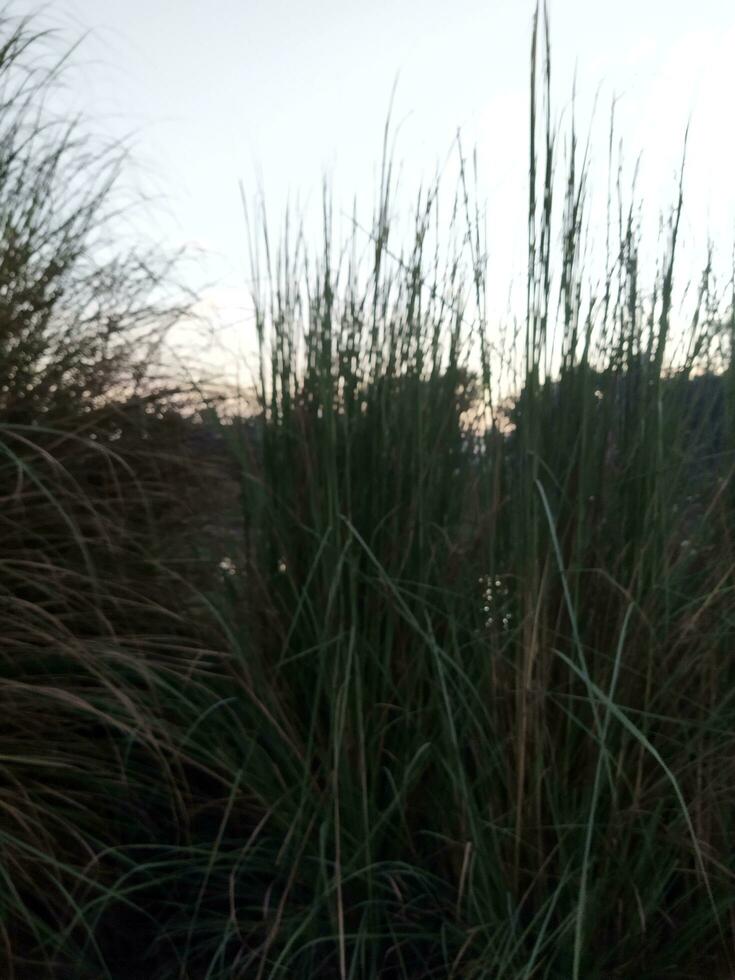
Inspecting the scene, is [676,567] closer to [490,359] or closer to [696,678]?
[696,678]

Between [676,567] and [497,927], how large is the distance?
0.54 meters

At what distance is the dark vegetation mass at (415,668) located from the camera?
58.2 inches

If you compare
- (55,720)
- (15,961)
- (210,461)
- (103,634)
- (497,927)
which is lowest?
(15,961)

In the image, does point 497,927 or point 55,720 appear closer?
point 497,927

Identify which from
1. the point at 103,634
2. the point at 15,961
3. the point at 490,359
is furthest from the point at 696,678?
the point at 15,961

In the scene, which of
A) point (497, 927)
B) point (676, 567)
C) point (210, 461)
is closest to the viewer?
point (497, 927)

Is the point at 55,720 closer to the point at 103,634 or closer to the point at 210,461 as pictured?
the point at 103,634

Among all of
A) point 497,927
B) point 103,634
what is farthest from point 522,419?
point 103,634

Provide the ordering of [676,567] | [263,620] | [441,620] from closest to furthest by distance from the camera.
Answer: [676,567]
[441,620]
[263,620]

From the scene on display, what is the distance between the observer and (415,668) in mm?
1642

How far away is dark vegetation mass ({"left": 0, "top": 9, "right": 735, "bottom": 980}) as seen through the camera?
58.2 inches

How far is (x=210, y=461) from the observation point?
2.38 m

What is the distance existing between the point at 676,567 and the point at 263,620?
0.65m

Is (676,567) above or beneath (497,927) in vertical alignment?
above
